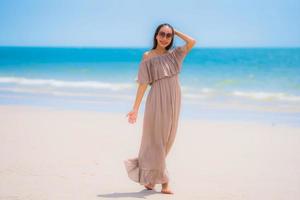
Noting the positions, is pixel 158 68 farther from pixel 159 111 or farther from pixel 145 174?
pixel 145 174

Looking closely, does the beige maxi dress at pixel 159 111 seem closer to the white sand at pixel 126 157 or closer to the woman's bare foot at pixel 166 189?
the woman's bare foot at pixel 166 189

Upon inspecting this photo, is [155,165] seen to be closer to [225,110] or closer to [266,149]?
[266,149]

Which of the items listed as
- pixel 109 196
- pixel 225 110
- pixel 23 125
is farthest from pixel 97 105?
pixel 109 196

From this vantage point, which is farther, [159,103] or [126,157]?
[126,157]

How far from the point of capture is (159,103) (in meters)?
4.91

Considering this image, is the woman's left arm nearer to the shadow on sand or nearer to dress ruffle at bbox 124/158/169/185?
dress ruffle at bbox 124/158/169/185

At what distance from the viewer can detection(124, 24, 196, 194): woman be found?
16.1 feet

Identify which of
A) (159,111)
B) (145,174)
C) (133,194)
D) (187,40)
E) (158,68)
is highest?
(187,40)

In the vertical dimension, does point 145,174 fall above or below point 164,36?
below

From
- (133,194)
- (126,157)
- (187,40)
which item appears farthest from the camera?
(126,157)

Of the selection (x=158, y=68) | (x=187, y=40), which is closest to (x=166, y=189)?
(x=158, y=68)

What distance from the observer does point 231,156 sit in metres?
7.10

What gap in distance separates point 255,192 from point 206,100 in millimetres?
11759

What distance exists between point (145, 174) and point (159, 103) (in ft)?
2.46
